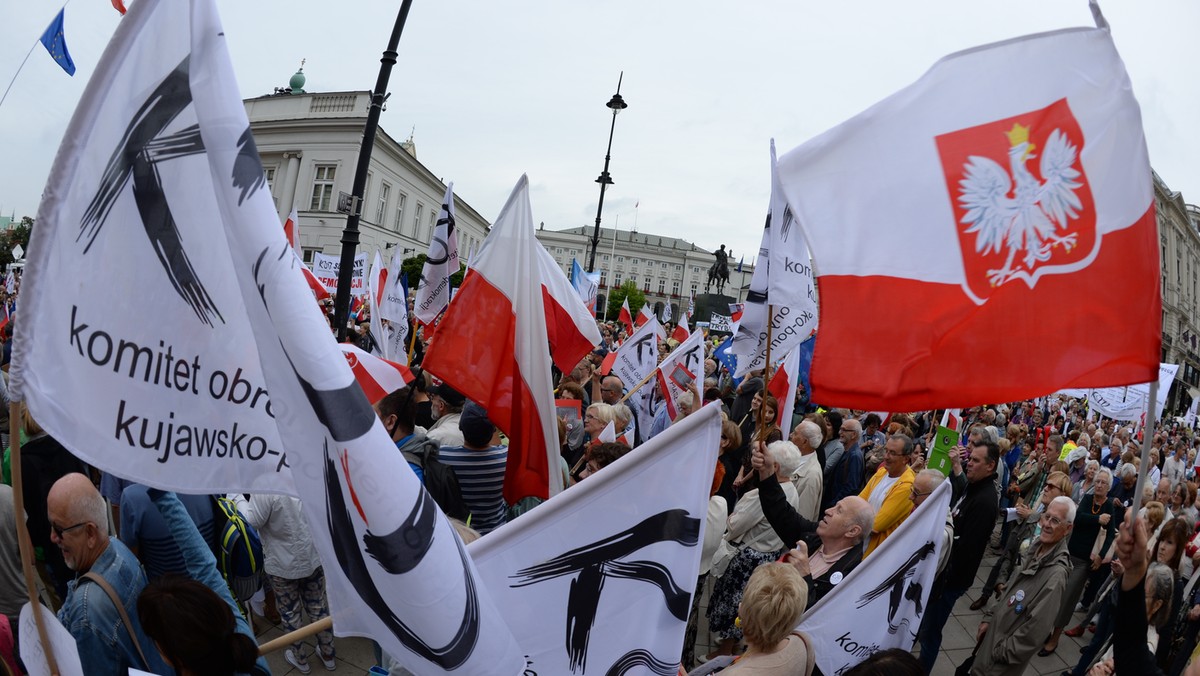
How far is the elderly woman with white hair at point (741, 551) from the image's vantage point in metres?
4.36

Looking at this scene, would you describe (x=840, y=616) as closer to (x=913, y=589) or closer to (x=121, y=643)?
(x=913, y=589)

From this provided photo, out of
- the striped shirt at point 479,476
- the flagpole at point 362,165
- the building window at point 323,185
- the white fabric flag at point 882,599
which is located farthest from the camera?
the building window at point 323,185

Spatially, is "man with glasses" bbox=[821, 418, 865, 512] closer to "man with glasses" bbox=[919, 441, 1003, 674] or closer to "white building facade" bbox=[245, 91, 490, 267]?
"man with glasses" bbox=[919, 441, 1003, 674]

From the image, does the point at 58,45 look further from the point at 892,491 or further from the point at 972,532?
the point at 972,532

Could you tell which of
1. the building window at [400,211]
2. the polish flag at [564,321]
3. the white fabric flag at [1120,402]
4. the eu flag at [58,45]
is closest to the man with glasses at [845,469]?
the polish flag at [564,321]

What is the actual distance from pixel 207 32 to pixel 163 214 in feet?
1.47

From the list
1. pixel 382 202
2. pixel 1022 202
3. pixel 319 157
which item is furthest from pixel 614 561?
pixel 382 202

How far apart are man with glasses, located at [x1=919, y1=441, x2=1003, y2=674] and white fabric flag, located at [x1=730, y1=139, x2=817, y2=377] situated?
1.59 metres

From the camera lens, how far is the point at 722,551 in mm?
4711

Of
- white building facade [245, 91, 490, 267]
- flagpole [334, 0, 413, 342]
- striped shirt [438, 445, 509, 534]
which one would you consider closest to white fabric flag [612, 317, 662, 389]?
flagpole [334, 0, 413, 342]

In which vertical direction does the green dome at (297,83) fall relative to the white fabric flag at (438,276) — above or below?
above

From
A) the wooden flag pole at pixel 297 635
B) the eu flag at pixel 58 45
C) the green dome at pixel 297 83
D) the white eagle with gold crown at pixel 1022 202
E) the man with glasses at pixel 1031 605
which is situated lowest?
the man with glasses at pixel 1031 605

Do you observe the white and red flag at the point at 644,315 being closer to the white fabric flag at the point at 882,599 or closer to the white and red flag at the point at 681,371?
the white and red flag at the point at 681,371

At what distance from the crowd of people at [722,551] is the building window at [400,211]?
46.3 m
